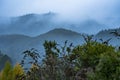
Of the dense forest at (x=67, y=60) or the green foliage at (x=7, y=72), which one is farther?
the green foliage at (x=7, y=72)

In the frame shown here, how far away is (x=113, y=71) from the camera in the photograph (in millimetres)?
6117

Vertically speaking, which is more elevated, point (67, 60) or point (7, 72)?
point (7, 72)

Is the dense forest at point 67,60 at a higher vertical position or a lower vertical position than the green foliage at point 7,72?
lower

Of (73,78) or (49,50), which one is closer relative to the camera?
(73,78)

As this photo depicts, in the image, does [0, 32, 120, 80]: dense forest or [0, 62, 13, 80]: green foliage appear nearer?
[0, 32, 120, 80]: dense forest

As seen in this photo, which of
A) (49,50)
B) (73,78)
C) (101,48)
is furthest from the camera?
(49,50)

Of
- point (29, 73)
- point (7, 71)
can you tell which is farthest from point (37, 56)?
point (7, 71)

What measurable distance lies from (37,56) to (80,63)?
0.83 meters

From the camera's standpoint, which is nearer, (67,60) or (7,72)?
(67,60)

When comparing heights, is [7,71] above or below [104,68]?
above

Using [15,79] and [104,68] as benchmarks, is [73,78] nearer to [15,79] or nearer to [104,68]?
[104,68]

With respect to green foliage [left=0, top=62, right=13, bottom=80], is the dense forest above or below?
below

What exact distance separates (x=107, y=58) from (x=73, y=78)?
1.08 meters

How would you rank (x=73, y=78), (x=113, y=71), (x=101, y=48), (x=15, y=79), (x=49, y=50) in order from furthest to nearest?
(x=15, y=79) → (x=49, y=50) → (x=101, y=48) → (x=73, y=78) → (x=113, y=71)
